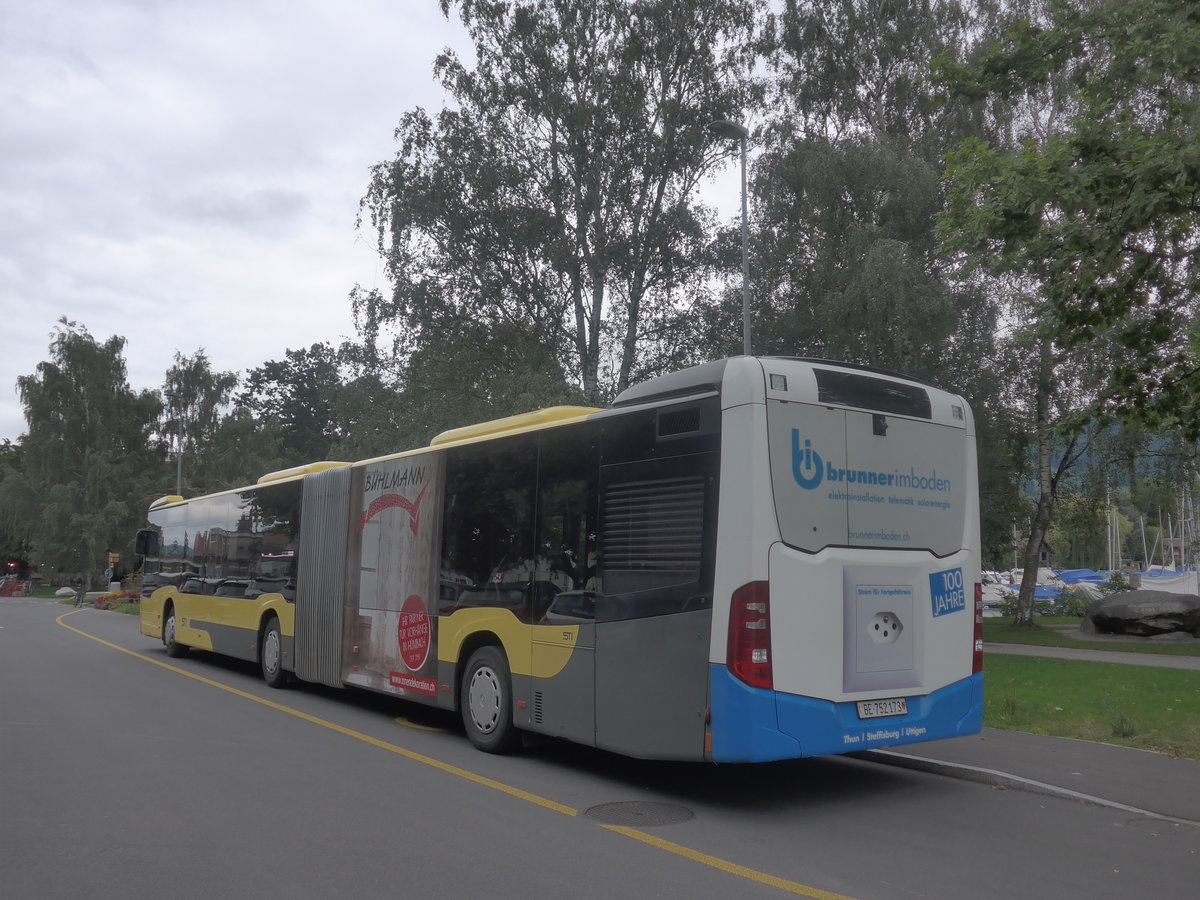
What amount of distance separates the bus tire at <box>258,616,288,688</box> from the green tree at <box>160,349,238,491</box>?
5723cm

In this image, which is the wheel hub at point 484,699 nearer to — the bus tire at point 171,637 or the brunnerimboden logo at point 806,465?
the brunnerimboden logo at point 806,465

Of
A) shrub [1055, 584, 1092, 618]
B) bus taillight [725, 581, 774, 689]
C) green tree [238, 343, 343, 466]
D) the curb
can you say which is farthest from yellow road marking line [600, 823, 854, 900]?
green tree [238, 343, 343, 466]

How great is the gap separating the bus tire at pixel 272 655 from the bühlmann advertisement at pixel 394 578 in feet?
7.73

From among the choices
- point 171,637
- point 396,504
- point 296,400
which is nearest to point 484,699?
point 396,504

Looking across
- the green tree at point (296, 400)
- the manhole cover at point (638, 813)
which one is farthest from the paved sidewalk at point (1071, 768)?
the green tree at point (296, 400)

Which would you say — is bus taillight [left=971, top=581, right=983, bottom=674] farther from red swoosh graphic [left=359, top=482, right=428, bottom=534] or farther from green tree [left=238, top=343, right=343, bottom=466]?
green tree [left=238, top=343, right=343, bottom=466]

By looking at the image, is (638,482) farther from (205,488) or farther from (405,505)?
(205,488)

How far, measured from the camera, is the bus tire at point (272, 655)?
14453 mm

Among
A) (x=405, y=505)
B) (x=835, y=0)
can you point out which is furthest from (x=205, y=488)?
(x=405, y=505)

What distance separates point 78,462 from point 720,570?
66341mm

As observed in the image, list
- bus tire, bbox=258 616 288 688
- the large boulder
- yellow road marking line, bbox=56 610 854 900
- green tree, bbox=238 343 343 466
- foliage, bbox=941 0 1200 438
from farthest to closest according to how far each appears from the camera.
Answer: green tree, bbox=238 343 343 466 → the large boulder → bus tire, bbox=258 616 288 688 → foliage, bbox=941 0 1200 438 → yellow road marking line, bbox=56 610 854 900

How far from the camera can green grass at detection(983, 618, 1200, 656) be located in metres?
21.4

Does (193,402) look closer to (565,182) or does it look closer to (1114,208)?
(565,182)

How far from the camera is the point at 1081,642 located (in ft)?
77.5
